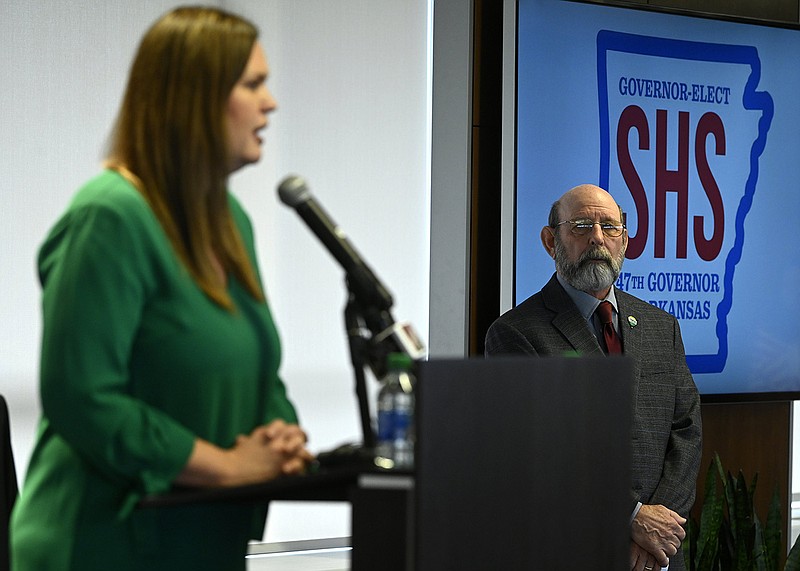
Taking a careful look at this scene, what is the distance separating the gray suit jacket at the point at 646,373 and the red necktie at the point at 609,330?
2 cm

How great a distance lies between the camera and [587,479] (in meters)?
1.54

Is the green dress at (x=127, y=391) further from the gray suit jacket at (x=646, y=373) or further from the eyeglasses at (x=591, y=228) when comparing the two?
the eyeglasses at (x=591, y=228)

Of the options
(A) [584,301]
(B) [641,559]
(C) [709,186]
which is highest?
(C) [709,186]

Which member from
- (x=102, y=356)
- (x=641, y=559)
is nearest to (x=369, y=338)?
(x=102, y=356)

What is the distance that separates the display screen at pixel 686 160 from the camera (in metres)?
4.37

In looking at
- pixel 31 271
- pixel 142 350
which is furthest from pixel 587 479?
pixel 31 271

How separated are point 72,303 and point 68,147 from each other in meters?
2.71

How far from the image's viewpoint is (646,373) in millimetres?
3260

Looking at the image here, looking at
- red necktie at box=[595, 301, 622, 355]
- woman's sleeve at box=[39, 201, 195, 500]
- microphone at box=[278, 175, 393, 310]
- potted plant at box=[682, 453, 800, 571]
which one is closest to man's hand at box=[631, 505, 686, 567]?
red necktie at box=[595, 301, 622, 355]

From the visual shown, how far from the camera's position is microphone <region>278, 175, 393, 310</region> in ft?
4.88

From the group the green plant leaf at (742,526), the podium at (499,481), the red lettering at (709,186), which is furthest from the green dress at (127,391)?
the red lettering at (709,186)

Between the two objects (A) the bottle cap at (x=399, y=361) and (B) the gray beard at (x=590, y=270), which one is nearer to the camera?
(A) the bottle cap at (x=399, y=361)

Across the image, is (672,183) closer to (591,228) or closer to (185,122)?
(591,228)

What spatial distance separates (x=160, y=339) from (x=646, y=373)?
2089 millimetres
